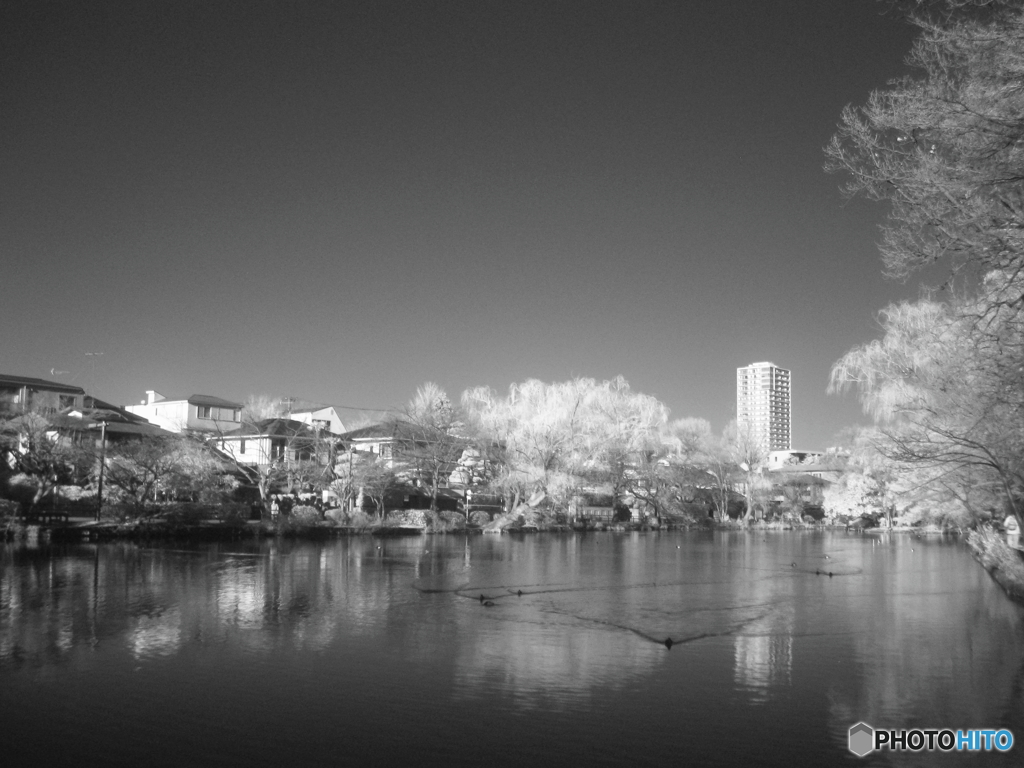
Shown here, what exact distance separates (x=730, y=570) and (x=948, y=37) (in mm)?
21156

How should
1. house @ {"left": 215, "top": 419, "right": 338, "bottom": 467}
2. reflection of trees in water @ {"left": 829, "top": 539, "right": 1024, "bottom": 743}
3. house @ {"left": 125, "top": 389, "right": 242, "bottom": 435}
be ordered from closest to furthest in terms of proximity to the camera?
reflection of trees in water @ {"left": 829, "top": 539, "right": 1024, "bottom": 743} → house @ {"left": 215, "top": 419, "right": 338, "bottom": 467} → house @ {"left": 125, "top": 389, "right": 242, "bottom": 435}

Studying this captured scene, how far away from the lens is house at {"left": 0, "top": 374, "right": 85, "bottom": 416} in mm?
42531

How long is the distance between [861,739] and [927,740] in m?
0.70

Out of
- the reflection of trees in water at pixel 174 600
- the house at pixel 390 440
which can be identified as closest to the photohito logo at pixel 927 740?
the reflection of trees in water at pixel 174 600

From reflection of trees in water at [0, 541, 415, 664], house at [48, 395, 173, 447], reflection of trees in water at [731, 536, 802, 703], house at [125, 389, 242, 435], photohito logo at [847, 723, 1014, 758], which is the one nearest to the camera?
photohito logo at [847, 723, 1014, 758]

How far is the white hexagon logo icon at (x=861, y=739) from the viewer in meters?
8.89

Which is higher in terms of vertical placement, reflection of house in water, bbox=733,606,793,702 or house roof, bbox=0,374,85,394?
house roof, bbox=0,374,85,394

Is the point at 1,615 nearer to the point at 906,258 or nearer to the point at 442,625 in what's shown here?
the point at 442,625

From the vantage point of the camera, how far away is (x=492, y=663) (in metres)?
12.4

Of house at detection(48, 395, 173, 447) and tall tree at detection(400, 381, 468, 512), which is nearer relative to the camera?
house at detection(48, 395, 173, 447)

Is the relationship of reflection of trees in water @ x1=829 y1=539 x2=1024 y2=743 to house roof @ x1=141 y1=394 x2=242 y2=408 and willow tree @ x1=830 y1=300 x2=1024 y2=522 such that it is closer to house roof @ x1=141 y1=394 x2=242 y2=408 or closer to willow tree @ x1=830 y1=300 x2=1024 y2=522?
willow tree @ x1=830 y1=300 x2=1024 y2=522

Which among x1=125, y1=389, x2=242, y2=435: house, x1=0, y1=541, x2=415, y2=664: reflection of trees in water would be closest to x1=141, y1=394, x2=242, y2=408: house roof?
x1=125, y1=389, x2=242, y2=435: house

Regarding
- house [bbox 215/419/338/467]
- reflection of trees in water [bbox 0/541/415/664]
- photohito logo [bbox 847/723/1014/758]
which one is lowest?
reflection of trees in water [bbox 0/541/415/664]

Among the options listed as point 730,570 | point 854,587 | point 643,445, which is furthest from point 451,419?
point 854,587
